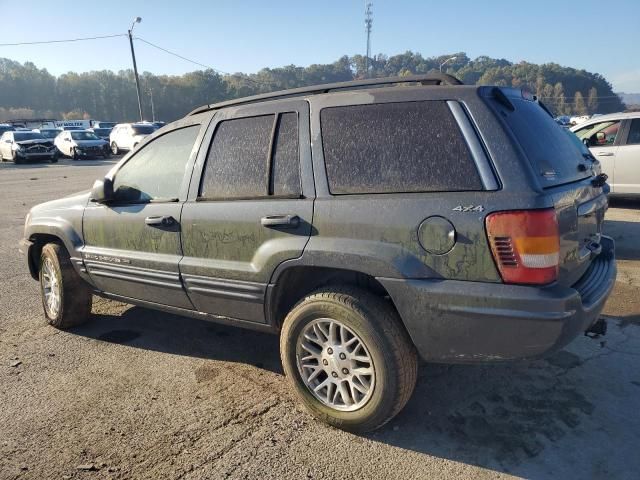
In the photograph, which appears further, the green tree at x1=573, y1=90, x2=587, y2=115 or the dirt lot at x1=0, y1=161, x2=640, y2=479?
the green tree at x1=573, y1=90, x2=587, y2=115

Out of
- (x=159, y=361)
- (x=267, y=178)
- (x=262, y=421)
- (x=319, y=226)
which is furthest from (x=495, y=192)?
(x=159, y=361)

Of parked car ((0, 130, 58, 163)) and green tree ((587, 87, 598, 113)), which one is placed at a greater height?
green tree ((587, 87, 598, 113))

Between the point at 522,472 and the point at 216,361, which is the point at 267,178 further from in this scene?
the point at 522,472

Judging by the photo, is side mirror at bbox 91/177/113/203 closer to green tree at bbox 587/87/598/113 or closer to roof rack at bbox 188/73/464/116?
roof rack at bbox 188/73/464/116

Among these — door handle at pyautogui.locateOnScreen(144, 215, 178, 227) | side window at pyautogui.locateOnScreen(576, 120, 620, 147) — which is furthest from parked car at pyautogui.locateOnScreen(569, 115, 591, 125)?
door handle at pyautogui.locateOnScreen(144, 215, 178, 227)

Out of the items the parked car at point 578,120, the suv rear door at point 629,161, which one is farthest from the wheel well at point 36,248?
the parked car at point 578,120

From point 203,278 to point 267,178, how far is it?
806 mm

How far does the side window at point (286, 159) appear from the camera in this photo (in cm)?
288

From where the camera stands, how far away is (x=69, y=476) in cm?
245

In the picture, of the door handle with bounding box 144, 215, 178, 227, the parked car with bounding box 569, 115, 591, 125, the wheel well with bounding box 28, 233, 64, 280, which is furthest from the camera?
the parked car with bounding box 569, 115, 591, 125

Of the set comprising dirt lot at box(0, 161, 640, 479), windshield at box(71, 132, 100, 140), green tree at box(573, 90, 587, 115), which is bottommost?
dirt lot at box(0, 161, 640, 479)

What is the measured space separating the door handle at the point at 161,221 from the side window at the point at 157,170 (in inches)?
6.3

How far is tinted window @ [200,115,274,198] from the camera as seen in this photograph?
9.98 ft

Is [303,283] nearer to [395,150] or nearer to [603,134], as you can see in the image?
[395,150]
